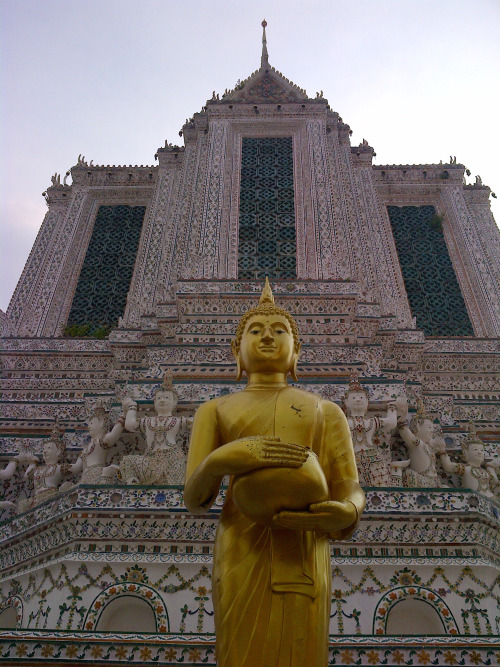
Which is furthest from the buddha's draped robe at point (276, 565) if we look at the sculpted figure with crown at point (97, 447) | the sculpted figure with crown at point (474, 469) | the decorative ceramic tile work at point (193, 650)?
the sculpted figure with crown at point (474, 469)

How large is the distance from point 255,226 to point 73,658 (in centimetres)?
750

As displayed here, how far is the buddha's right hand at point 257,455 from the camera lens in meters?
2.25

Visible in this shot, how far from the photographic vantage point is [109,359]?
8.93 metres

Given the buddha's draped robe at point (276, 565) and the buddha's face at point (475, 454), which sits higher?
the buddha's face at point (475, 454)

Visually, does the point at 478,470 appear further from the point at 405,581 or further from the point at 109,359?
the point at 109,359

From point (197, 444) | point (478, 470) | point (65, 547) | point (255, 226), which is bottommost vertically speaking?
point (197, 444)

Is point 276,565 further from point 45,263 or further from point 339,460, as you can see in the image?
point 45,263

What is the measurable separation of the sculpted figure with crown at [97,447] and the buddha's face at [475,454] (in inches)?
126

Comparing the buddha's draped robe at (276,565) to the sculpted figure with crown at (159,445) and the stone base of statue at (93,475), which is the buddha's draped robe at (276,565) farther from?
the stone base of statue at (93,475)

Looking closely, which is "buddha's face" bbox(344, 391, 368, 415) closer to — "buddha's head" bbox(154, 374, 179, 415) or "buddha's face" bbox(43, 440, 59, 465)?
"buddha's head" bbox(154, 374, 179, 415)

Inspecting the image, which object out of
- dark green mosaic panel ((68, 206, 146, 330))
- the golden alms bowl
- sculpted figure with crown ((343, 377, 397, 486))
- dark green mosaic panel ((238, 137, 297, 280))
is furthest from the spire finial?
the golden alms bowl

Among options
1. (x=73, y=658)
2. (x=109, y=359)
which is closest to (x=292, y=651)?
(x=73, y=658)

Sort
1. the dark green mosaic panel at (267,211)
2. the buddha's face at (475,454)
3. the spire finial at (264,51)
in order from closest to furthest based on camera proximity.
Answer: the buddha's face at (475,454)
the dark green mosaic panel at (267,211)
the spire finial at (264,51)

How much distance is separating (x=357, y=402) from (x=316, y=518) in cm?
338
